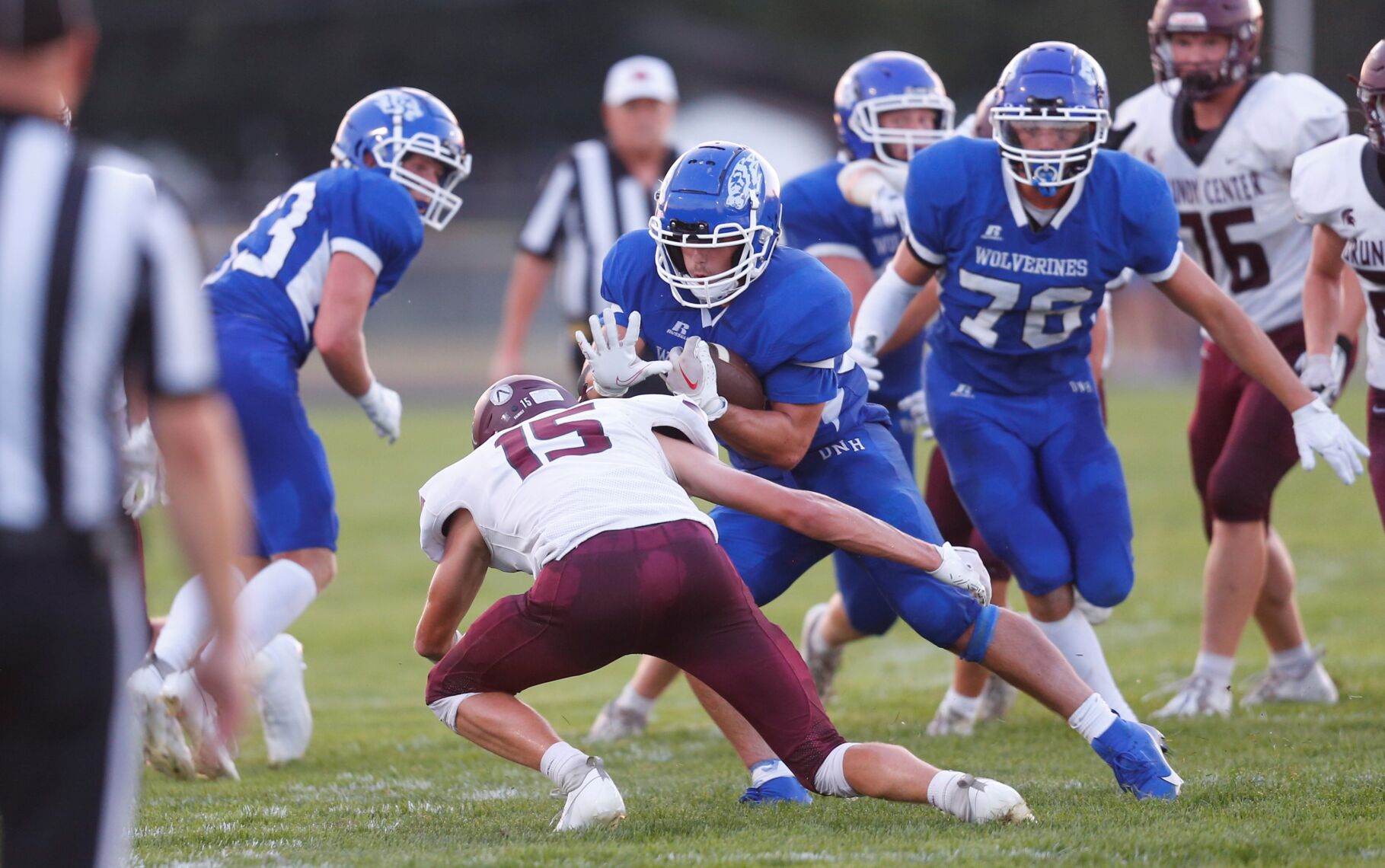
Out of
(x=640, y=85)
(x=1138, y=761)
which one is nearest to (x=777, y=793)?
(x=1138, y=761)

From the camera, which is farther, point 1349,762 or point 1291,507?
point 1291,507

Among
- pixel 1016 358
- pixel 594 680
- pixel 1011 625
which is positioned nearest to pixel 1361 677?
pixel 1016 358

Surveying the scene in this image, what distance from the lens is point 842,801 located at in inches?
144

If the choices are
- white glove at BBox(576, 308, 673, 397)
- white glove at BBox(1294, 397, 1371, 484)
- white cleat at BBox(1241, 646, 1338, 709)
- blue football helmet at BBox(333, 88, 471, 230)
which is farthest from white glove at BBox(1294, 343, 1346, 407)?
blue football helmet at BBox(333, 88, 471, 230)

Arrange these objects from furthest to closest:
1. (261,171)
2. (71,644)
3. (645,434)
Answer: (261,171)
(645,434)
(71,644)

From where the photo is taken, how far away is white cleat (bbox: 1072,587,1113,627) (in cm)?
404

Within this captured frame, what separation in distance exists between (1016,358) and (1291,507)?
6.38m

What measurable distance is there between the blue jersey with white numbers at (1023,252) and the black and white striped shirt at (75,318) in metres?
2.45

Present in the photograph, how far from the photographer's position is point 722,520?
3846 millimetres

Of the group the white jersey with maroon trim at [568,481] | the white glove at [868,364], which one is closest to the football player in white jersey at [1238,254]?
the white glove at [868,364]

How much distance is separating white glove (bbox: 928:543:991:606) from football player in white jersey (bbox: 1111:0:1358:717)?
1.68m

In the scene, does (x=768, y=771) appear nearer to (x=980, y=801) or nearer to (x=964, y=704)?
(x=980, y=801)

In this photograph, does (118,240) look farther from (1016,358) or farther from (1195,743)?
(1195,743)

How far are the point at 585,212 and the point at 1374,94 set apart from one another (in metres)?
3.16
